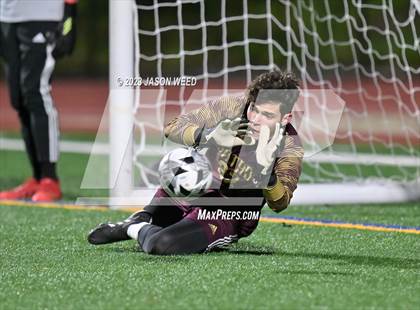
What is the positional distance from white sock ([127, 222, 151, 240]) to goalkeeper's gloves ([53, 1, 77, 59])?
220cm

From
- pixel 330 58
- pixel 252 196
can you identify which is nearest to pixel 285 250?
pixel 252 196

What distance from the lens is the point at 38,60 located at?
638 cm

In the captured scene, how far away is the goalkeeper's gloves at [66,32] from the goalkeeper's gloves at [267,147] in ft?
8.42

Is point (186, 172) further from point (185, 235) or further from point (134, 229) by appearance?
point (134, 229)

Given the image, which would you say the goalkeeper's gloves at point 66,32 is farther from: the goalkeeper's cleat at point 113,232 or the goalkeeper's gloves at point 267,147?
the goalkeeper's gloves at point 267,147

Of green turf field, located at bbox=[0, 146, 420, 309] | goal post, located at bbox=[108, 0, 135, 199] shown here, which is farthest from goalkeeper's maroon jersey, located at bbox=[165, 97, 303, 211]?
goal post, located at bbox=[108, 0, 135, 199]

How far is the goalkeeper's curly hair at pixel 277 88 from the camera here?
166 inches

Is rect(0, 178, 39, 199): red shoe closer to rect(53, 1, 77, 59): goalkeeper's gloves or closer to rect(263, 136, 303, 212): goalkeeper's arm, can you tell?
rect(53, 1, 77, 59): goalkeeper's gloves

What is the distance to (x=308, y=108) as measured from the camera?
317 inches

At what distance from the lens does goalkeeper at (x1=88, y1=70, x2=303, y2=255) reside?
13.6 ft

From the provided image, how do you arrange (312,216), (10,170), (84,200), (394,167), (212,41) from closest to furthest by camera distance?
(312,216) < (84,200) < (394,167) < (10,170) < (212,41)

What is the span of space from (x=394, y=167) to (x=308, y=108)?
761 mm

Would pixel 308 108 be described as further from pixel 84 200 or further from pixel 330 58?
pixel 330 58

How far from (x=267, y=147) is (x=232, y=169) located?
313 mm
